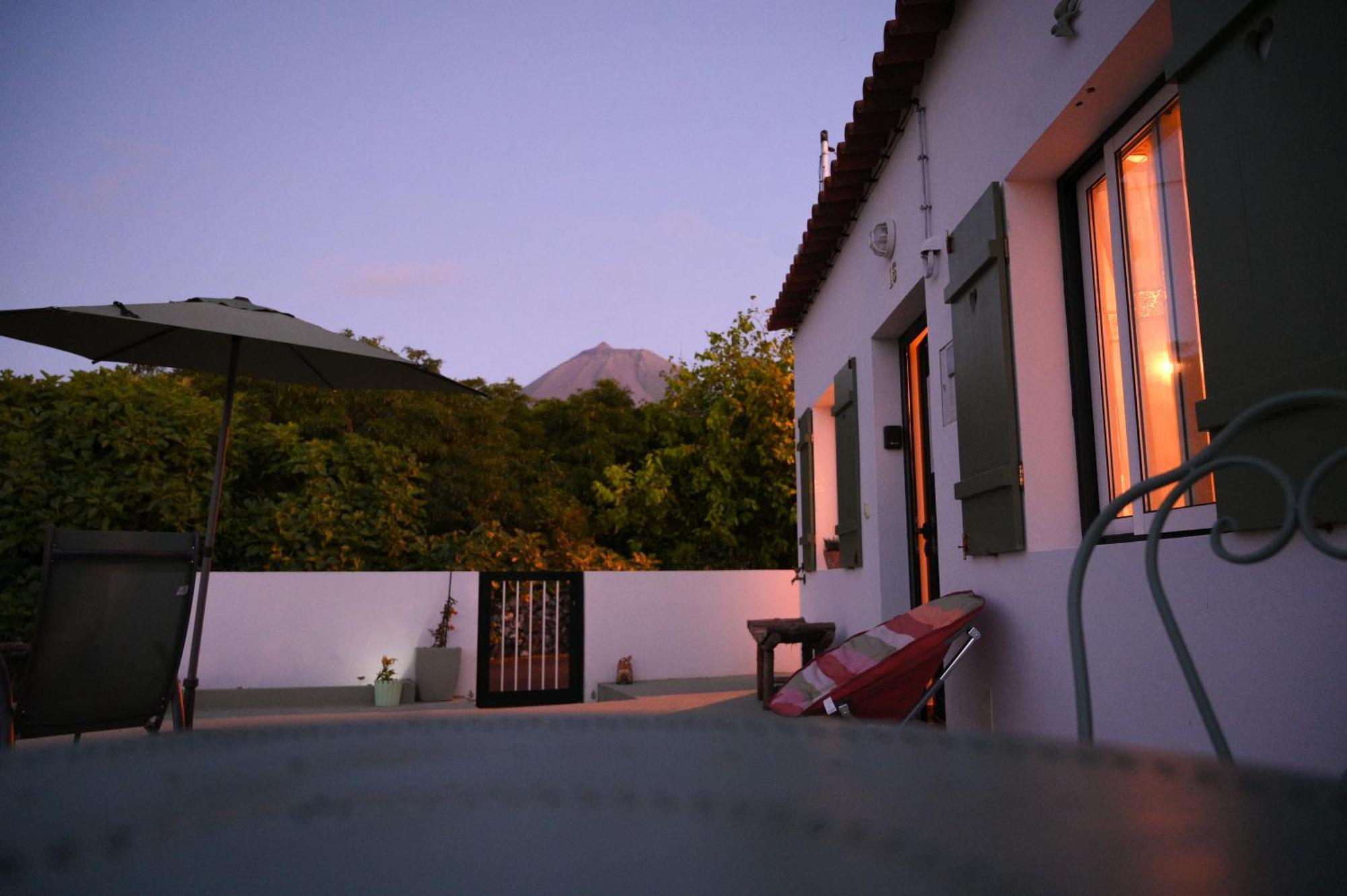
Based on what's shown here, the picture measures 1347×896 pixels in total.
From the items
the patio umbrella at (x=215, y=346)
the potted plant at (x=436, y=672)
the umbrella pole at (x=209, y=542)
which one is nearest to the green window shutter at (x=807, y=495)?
the patio umbrella at (x=215, y=346)

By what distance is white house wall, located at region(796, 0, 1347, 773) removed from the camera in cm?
187

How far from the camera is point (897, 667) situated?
312 centimetres

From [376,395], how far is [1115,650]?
39.0ft

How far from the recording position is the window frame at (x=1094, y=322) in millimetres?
2605

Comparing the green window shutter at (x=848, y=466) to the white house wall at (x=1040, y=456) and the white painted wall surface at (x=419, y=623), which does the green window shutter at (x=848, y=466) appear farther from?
the white painted wall surface at (x=419, y=623)

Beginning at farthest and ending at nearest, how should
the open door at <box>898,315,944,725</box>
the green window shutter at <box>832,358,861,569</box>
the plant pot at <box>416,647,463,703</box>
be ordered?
the plant pot at <box>416,647,463,703</box>, the green window shutter at <box>832,358,861,569</box>, the open door at <box>898,315,944,725</box>

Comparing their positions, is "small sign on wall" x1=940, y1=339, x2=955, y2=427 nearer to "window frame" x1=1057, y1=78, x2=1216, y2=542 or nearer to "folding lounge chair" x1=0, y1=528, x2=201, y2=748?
"window frame" x1=1057, y1=78, x2=1216, y2=542

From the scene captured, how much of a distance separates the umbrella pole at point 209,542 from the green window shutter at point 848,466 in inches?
131

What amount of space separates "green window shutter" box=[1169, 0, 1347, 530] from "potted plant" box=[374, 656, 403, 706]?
6659mm

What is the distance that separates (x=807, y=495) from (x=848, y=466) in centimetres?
132

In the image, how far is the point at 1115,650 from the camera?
2426 mm

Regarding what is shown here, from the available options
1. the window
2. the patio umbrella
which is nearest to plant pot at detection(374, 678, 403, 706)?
the patio umbrella

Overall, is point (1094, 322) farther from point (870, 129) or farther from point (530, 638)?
point (530, 638)

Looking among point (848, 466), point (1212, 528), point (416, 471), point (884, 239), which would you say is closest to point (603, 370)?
point (416, 471)
